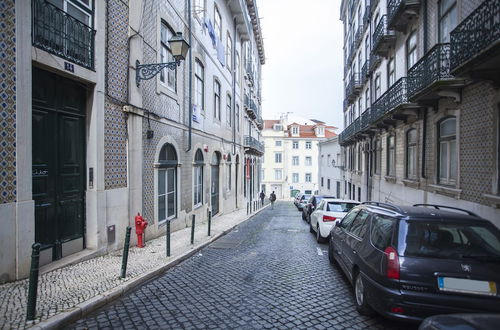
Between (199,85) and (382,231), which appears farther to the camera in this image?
(199,85)

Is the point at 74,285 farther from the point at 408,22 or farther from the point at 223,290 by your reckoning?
the point at 408,22

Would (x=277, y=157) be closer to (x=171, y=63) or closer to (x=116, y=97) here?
(x=171, y=63)

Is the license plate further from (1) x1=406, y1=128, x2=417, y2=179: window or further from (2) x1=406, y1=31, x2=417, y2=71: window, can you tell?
(2) x1=406, y1=31, x2=417, y2=71: window

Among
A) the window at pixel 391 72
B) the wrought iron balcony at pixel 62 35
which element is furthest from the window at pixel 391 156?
the wrought iron balcony at pixel 62 35

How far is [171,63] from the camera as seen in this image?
25.4 ft

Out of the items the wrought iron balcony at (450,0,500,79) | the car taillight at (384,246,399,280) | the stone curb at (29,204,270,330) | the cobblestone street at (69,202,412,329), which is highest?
the wrought iron balcony at (450,0,500,79)

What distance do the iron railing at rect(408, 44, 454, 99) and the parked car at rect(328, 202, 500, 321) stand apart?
5.28 metres

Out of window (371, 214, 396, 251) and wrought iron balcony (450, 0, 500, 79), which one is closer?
window (371, 214, 396, 251)

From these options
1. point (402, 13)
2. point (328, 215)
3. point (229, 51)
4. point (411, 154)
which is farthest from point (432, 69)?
point (229, 51)

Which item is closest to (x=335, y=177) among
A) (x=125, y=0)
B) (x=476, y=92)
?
(x=476, y=92)

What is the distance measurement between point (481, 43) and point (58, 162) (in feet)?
28.0

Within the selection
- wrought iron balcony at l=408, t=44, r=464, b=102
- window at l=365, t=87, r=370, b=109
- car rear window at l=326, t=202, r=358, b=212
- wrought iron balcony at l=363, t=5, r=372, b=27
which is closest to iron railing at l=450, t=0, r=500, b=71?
wrought iron balcony at l=408, t=44, r=464, b=102

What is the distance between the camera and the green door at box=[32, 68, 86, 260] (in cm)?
551

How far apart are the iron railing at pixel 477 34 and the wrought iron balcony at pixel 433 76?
79 cm
